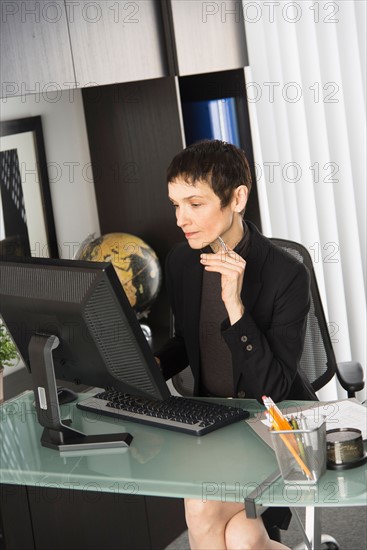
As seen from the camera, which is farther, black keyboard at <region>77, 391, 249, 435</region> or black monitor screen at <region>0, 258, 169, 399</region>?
black keyboard at <region>77, 391, 249, 435</region>

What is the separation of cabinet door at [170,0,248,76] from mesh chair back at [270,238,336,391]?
882mm

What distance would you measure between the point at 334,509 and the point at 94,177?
1.58m

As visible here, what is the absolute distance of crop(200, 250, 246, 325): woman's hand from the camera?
224cm

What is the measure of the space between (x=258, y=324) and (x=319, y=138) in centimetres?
132

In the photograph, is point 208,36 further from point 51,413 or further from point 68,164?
point 51,413

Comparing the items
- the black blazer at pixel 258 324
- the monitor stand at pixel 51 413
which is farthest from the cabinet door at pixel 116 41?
the monitor stand at pixel 51 413

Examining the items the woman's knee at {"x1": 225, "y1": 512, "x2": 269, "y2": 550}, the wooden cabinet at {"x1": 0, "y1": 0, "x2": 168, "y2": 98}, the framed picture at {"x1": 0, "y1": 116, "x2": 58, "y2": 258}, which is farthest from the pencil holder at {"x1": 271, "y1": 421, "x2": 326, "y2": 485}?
the framed picture at {"x1": 0, "y1": 116, "x2": 58, "y2": 258}

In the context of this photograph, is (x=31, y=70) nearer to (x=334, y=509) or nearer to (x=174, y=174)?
(x=174, y=174)

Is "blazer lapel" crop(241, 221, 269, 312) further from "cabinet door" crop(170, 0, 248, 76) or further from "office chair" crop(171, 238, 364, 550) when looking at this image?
"cabinet door" crop(170, 0, 248, 76)

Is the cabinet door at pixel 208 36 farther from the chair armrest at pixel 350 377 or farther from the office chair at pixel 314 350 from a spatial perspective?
the chair armrest at pixel 350 377

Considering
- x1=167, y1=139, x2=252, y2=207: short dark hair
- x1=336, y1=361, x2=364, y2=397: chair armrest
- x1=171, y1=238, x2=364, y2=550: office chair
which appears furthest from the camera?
x1=171, y1=238, x2=364, y2=550: office chair

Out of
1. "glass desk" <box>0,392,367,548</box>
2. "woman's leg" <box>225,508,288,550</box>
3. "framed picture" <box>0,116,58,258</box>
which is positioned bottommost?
"woman's leg" <box>225,508,288,550</box>

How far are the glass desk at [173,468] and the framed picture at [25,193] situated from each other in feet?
3.57

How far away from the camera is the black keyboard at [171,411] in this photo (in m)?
2.11
